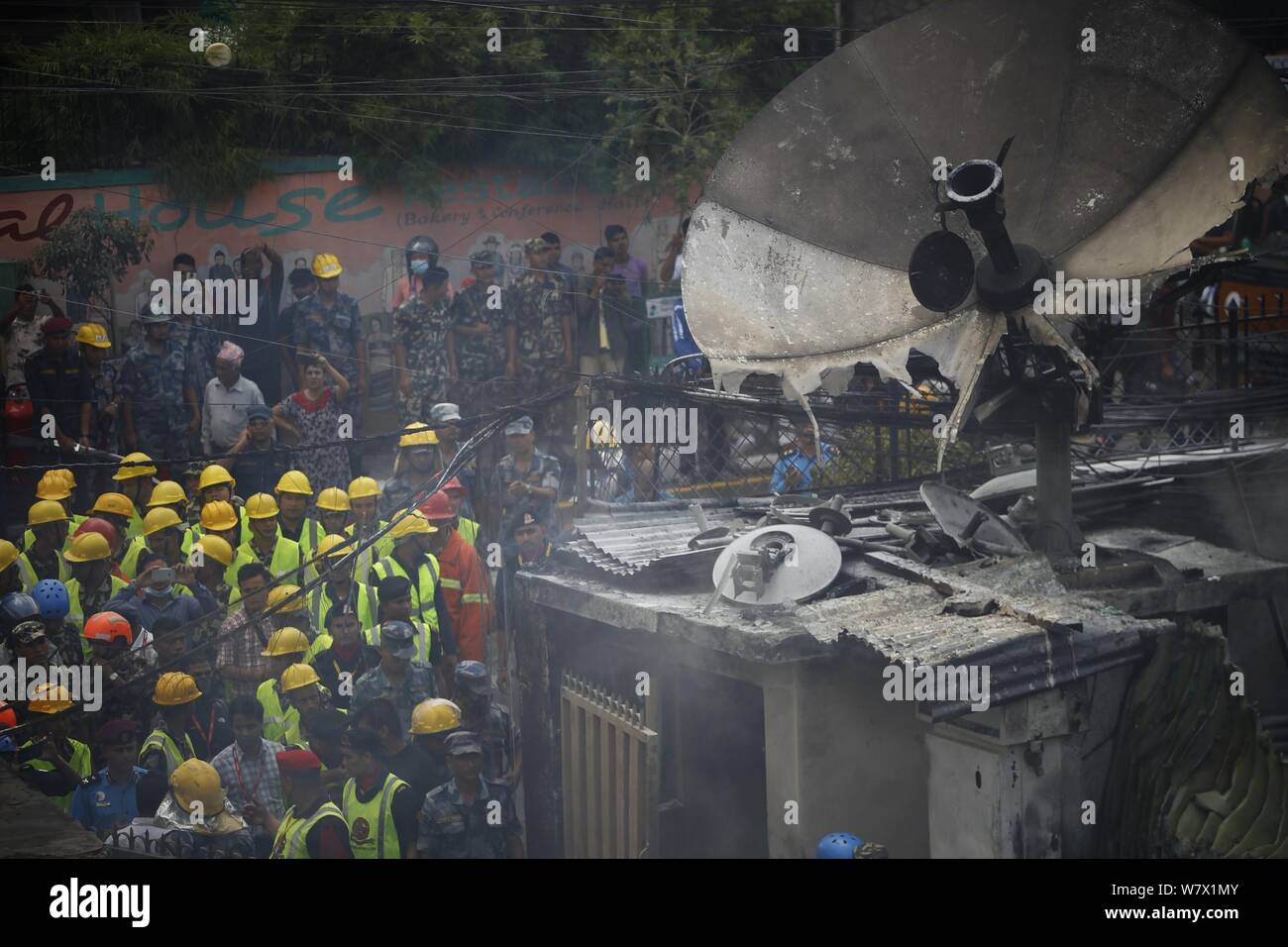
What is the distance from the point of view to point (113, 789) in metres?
9.43

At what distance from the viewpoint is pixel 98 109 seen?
54.2 ft

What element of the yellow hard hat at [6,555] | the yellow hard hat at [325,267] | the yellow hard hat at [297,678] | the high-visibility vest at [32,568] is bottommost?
the yellow hard hat at [297,678]

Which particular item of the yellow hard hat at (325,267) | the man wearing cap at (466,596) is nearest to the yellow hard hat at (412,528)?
the man wearing cap at (466,596)

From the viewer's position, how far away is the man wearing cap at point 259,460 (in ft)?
42.8

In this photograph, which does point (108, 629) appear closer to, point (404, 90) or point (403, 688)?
point (403, 688)

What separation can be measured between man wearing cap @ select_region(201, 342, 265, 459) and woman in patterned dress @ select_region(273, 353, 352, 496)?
20.2 inches

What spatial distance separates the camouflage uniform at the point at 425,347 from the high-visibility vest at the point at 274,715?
4.63m

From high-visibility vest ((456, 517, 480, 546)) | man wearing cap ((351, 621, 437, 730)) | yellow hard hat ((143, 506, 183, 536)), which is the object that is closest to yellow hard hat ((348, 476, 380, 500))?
high-visibility vest ((456, 517, 480, 546))

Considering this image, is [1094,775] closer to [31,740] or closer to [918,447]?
[918,447]

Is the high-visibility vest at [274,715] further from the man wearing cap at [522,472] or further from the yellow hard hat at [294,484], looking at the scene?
the man wearing cap at [522,472]

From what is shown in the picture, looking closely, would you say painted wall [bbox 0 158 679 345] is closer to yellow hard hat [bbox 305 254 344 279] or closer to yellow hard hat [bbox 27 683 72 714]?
yellow hard hat [bbox 305 254 344 279]

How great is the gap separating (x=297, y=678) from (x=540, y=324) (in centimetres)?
580

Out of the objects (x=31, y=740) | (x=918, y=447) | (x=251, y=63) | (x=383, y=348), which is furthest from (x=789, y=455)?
(x=251, y=63)

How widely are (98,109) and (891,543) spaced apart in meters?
11.9
